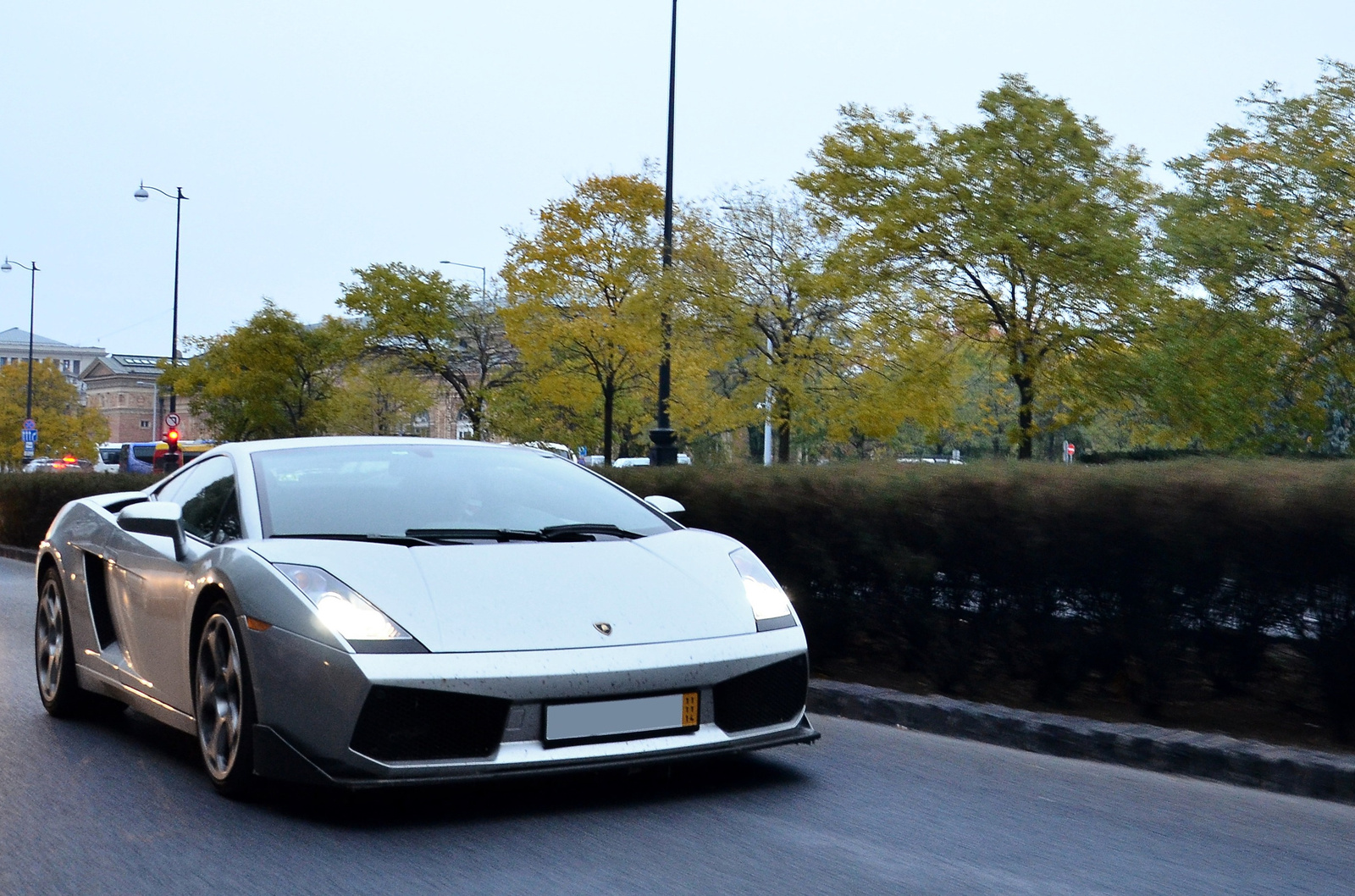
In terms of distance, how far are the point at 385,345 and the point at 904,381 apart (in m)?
23.8

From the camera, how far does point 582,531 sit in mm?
5574

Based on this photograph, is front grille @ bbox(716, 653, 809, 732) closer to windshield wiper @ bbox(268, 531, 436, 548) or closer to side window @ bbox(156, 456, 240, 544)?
windshield wiper @ bbox(268, 531, 436, 548)

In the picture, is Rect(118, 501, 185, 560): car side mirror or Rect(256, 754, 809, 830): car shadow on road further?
Rect(118, 501, 185, 560): car side mirror

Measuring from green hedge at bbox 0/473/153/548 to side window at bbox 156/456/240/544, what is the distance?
15315mm

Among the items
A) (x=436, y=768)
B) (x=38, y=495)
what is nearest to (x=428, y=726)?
(x=436, y=768)

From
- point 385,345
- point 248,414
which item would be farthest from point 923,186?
point 248,414

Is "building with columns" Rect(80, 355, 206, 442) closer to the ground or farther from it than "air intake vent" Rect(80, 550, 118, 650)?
farther from it

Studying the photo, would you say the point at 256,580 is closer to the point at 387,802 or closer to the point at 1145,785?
the point at 387,802

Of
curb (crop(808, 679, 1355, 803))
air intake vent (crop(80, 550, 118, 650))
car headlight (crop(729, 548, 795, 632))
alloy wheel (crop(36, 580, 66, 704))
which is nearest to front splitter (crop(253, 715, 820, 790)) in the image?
car headlight (crop(729, 548, 795, 632))

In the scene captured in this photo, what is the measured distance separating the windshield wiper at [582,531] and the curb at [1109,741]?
1.79 metres

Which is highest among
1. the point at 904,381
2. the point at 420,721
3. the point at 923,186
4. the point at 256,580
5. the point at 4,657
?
the point at 923,186

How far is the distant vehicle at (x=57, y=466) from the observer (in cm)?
2486

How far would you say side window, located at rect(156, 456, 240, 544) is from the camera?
18.1ft

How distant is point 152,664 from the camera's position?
576 centimetres
